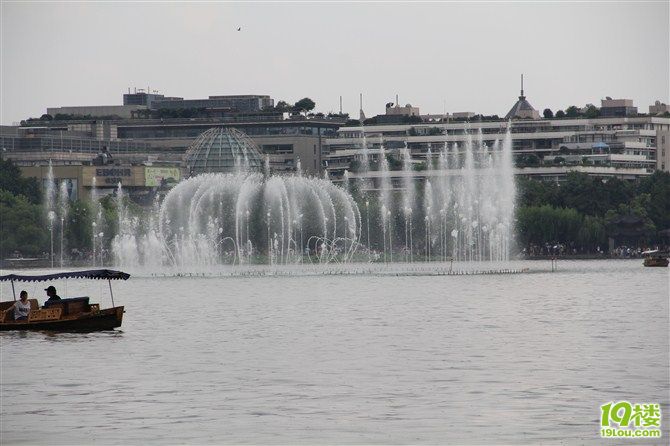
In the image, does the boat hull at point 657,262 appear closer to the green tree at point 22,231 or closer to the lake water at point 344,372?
the lake water at point 344,372

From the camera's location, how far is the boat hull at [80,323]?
73.1 meters

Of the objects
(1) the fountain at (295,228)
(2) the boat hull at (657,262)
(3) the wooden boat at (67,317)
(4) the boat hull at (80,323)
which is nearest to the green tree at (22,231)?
(1) the fountain at (295,228)

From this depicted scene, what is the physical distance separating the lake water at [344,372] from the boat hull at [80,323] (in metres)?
0.44

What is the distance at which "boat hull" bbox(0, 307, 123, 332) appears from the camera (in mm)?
73125

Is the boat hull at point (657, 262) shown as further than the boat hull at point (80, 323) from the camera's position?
Yes

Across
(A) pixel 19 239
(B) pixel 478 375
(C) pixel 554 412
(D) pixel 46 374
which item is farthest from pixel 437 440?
(A) pixel 19 239

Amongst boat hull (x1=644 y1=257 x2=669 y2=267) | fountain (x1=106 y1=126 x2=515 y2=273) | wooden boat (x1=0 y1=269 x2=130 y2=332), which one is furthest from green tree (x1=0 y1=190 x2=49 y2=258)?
wooden boat (x1=0 y1=269 x2=130 y2=332)

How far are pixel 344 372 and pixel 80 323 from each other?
2004 centimetres

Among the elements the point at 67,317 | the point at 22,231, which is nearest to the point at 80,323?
the point at 67,317

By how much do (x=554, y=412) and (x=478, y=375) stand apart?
914cm

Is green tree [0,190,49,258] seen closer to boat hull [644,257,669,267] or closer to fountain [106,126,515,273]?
fountain [106,126,515,273]

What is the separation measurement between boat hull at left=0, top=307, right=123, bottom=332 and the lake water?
44 cm

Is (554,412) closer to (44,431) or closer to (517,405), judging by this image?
(517,405)

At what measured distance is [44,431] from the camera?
145 feet
